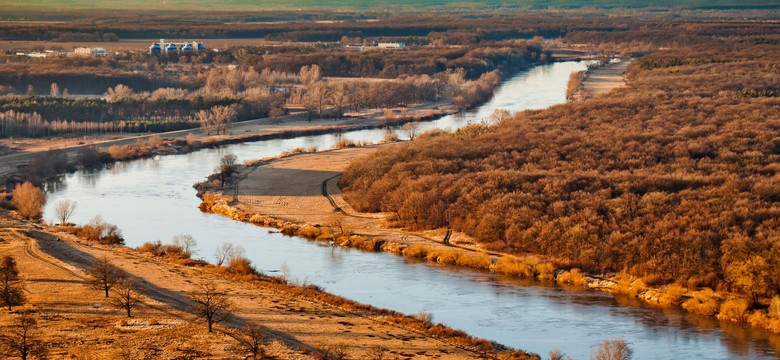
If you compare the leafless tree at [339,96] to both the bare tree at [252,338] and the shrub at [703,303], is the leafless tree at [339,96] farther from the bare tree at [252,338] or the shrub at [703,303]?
the bare tree at [252,338]

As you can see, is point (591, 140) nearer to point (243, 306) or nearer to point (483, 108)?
point (243, 306)

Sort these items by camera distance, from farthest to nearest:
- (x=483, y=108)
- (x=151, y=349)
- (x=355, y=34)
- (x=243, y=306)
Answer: (x=355, y=34)
(x=483, y=108)
(x=243, y=306)
(x=151, y=349)

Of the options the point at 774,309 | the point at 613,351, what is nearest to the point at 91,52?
the point at 774,309

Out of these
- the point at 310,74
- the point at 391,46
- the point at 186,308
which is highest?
the point at 186,308

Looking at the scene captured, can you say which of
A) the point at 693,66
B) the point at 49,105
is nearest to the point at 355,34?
the point at 693,66

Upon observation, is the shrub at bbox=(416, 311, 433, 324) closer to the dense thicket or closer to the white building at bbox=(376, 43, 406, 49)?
the dense thicket

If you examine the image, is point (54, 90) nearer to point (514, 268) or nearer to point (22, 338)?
point (514, 268)

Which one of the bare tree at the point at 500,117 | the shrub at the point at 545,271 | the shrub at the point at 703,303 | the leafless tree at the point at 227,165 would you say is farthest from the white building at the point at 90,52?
the shrub at the point at 703,303
